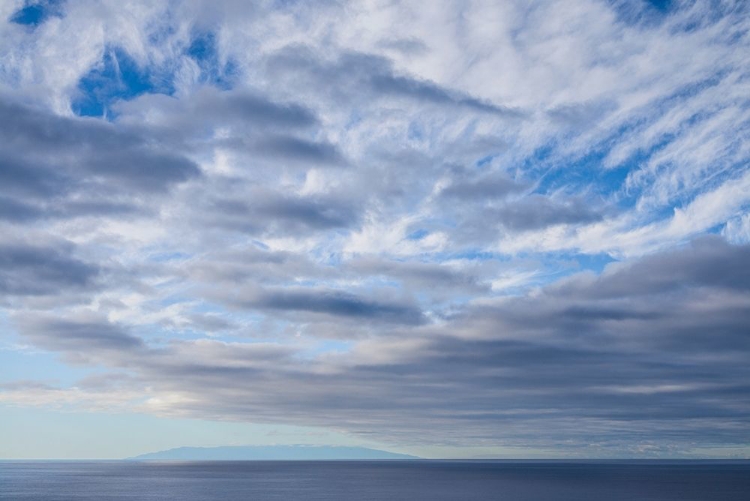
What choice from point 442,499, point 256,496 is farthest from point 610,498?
point 256,496

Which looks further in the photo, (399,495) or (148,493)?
(148,493)

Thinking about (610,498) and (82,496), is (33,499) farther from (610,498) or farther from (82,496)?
(610,498)

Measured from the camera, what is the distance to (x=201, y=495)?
16450cm

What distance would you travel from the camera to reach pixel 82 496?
160 metres

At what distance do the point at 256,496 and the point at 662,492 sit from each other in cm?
10418

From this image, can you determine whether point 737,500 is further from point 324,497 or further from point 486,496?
point 324,497

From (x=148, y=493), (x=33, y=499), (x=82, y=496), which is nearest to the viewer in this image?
(x=33, y=499)

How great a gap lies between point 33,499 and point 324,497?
203ft

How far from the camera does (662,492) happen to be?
182m

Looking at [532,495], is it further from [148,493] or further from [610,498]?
[148,493]

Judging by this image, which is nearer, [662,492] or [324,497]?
[324,497]

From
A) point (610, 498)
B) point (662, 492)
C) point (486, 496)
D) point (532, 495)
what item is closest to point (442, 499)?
point (486, 496)

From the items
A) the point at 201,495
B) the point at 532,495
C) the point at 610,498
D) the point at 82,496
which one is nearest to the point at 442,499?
the point at 532,495

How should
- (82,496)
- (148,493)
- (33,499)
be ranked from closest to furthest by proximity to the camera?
(33,499)
(82,496)
(148,493)
